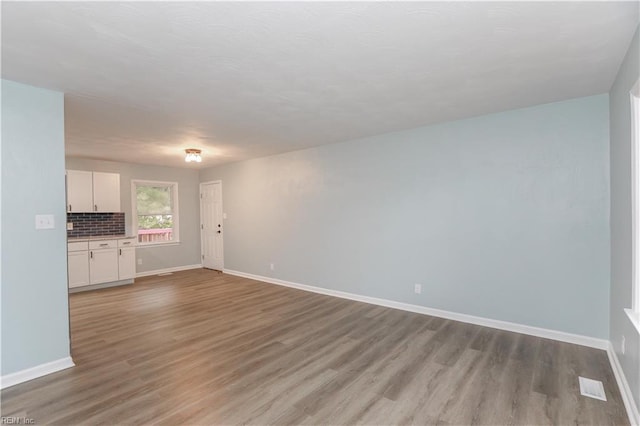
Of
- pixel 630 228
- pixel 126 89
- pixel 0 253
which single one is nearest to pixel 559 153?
pixel 630 228

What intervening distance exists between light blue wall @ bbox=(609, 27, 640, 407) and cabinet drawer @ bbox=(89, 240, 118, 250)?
6.89 metres

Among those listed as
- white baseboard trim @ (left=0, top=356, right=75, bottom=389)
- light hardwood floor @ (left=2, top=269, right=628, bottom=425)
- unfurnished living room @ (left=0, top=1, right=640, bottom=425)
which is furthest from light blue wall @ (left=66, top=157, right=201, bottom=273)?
white baseboard trim @ (left=0, top=356, right=75, bottom=389)

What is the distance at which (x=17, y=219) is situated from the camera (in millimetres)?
2482

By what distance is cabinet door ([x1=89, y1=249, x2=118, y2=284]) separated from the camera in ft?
17.8

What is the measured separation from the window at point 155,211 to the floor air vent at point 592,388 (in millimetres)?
7270

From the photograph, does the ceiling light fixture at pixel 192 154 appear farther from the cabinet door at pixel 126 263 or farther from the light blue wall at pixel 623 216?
the light blue wall at pixel 623 216

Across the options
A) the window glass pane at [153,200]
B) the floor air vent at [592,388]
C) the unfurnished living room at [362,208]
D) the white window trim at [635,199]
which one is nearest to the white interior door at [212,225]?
the window glass pane at [153,200]

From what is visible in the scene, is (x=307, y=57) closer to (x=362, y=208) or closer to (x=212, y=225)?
(x=362, y=208)

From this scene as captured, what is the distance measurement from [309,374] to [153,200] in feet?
19.7

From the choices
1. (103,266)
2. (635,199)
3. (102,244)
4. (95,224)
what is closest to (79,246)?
(102,244)

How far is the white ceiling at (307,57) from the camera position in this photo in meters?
1.73

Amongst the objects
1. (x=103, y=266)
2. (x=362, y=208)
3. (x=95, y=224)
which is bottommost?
(x=103, y=266)

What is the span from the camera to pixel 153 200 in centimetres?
702

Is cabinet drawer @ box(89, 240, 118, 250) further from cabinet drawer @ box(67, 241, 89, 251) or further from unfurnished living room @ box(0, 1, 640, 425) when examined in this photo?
unfurnished living room @ box(0, 1, 640, 425)
